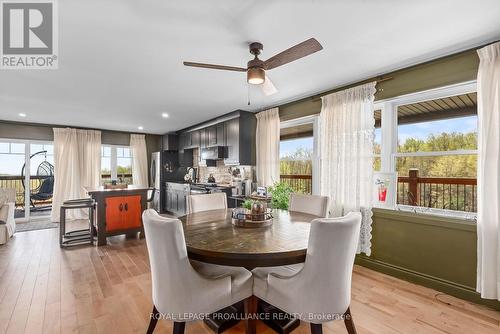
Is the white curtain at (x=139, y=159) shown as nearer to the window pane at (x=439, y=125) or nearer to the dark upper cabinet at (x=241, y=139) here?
the dark upper cabinet at (x=241, y=139)

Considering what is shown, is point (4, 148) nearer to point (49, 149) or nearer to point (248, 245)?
point (49, 149)

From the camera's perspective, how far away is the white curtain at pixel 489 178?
6.63 feet

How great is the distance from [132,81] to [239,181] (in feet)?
8.66

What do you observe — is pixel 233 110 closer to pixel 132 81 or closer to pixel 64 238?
pixel 132 81

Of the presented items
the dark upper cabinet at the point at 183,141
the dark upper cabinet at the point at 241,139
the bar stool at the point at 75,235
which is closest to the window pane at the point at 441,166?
the dark upper cabinet at the point at 241,139

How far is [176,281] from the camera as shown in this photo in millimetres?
1369

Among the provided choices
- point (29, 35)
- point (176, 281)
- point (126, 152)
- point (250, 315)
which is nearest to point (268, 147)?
point (250, 315)

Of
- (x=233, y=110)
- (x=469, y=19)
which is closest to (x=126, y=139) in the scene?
(x=233, y=110)

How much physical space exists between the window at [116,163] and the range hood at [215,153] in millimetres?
3081

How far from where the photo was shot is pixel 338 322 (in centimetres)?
192

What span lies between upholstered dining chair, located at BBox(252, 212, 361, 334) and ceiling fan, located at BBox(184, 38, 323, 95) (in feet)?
3.91

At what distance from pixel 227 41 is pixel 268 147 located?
2385 millimetres

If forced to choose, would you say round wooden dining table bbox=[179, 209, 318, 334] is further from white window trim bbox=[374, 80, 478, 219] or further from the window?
the window

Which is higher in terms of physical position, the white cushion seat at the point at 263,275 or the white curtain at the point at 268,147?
the white curtain at the point at 268,147
